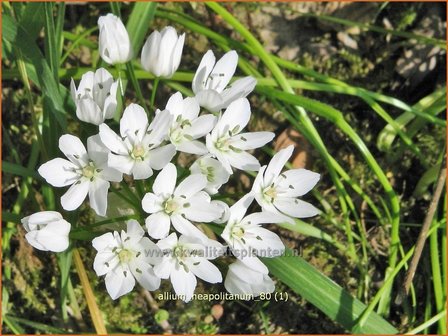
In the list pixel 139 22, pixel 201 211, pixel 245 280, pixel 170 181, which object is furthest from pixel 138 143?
pixel 139 22

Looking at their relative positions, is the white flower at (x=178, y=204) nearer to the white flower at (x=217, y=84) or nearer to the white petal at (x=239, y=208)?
the white petal at (x=239, y=208)

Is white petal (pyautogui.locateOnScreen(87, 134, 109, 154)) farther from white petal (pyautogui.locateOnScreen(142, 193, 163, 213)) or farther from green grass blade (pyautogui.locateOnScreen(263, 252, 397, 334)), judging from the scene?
green grass blade (pyautogui.locateOnScreen(263, 252, 397, 334))

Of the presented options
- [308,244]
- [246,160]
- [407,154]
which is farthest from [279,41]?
[246,160]

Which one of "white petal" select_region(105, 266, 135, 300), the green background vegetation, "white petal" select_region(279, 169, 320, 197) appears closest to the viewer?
"white petal" select_region(105, 266, 135, 300)

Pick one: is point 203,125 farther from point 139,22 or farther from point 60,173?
point 139,22

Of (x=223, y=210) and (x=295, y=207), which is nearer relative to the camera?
(x=223, y=210)

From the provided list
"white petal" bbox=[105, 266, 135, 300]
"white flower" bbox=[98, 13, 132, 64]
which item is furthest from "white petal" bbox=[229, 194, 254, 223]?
"white flower" bbox=[98, 13, 132, 64]
